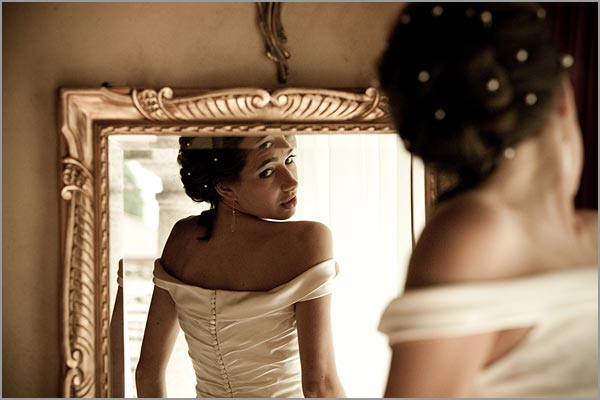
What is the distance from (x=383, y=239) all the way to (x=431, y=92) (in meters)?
0.28

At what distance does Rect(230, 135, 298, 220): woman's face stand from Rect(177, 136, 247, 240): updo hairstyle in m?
0.02

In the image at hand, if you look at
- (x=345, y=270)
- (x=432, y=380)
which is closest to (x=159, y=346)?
(x=345, y=270)

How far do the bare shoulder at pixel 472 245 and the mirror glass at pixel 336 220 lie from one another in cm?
16

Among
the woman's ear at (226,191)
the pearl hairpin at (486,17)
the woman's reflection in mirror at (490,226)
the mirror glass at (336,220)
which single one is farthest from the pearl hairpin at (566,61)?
the woman's ear at (226,191)

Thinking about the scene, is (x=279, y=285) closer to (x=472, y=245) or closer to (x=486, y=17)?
(x=472, y=245)

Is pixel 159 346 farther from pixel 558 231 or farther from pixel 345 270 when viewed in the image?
pixel 558 231

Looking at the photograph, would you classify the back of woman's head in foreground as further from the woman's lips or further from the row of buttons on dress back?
the row of buttons on dress back

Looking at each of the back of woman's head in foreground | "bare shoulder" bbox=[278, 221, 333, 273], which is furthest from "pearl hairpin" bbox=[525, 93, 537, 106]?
"bare shoulder" bbox=[278, 221, 333, 273]

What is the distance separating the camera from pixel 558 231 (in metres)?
1.04

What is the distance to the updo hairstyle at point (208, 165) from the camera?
3.85 feet

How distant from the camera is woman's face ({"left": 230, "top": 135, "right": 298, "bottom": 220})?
117 centimetres

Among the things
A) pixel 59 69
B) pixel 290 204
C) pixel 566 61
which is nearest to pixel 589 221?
pixel 566 61

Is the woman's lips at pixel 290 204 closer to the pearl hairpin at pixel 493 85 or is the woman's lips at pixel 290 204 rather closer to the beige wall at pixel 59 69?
the beige wall at pixel 59 69

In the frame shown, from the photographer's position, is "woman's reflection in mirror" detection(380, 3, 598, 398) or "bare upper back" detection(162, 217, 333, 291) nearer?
"woman's reflection in mirror" detection(380, 3, 598, 398)
